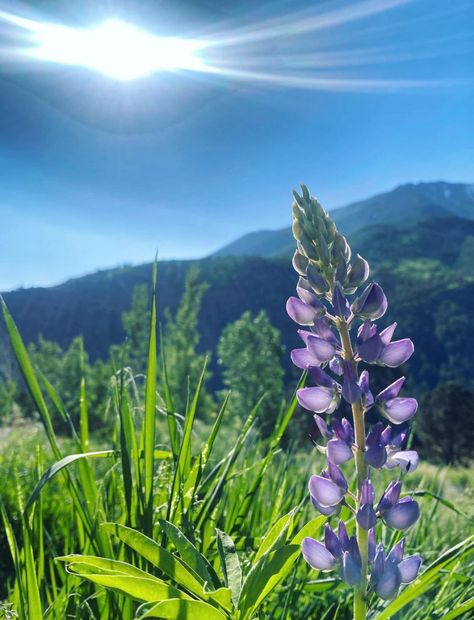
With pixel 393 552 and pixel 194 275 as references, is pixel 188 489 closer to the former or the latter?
pixel 393 552

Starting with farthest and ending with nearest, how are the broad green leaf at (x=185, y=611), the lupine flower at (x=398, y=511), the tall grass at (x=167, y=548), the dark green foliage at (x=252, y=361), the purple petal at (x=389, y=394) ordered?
1. the dark green foliage at (x=252, y=361)
2. the purple petal at (x=389, y=394)
3. the lupine flower at (x=398, y=511)
4. the tall grass at (x=167, y=548)
5. the broad green leaf at (x=185, y=611)

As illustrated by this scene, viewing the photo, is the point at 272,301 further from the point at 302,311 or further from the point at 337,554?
the point at 337,554

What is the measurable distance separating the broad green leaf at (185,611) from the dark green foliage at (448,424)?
110 ft

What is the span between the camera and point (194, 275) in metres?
35.2

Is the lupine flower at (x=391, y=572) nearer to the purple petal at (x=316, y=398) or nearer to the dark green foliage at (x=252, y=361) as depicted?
the purple petal at (x=316, y=398)

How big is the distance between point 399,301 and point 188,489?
13761 centimetres

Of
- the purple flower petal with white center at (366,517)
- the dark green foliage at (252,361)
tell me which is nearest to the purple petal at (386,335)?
the purple flower petal with white center at (366,517)

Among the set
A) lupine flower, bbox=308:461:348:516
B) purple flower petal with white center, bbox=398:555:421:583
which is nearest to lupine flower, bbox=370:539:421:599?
purple flower petal with white center, bbox=398:555:421:583

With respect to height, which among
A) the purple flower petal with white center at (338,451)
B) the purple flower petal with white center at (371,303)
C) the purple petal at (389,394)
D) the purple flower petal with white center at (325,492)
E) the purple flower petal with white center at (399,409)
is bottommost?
the purple flower petal with white center at (325,492)

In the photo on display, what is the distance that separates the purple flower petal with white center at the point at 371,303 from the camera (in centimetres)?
117

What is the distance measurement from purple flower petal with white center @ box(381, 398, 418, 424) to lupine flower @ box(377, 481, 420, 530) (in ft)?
0.45

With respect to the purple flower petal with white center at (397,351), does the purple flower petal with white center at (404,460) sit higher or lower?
lower

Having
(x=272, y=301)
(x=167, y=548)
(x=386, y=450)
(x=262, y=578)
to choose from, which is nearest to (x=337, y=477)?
(x=386, y=450)

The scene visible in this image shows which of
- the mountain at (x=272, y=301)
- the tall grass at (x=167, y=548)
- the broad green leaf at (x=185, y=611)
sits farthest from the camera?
the mountain at (x=272, y=301)
